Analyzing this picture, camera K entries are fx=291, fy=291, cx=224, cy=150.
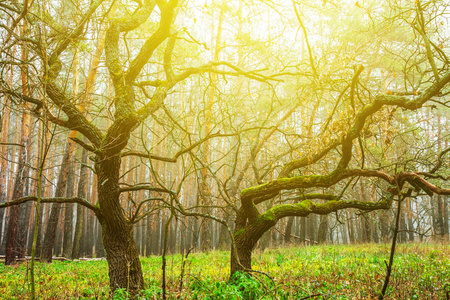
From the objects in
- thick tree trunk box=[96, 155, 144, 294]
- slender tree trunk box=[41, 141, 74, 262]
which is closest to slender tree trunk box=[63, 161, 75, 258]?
slender tree trunk box=[41, 141, 74, 262]

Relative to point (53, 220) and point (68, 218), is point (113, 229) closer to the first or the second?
point (53, 220)

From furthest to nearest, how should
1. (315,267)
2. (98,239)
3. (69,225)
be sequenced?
1. (98,239)
2. (69,225)
3. (315,267)

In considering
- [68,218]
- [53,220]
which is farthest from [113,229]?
[68,218]

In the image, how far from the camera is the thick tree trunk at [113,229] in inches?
193

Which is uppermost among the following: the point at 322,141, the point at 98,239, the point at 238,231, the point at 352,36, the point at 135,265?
the point at 352,36

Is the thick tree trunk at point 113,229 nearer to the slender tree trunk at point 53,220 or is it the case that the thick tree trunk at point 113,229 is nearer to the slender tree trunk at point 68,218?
the slender tree trunk at point 53,220

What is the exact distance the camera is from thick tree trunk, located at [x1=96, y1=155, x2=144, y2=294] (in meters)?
4.89

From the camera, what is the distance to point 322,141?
5242 mm

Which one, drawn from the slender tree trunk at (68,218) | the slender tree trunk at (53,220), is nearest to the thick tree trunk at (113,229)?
the slender tree trunk at (53,220)

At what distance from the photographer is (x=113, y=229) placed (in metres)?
5.00

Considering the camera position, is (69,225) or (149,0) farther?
(69,225)

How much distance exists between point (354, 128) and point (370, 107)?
0.39 meters

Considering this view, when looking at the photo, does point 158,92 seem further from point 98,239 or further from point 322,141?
point 98,239

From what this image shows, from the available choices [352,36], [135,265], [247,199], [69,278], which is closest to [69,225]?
[69,278]
